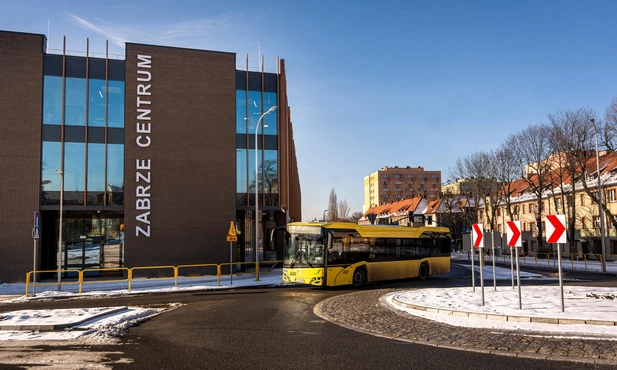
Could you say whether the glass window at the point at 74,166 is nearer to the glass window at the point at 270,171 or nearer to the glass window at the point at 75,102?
the glass window at the point at 75,102

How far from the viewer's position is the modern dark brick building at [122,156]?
26625 mm

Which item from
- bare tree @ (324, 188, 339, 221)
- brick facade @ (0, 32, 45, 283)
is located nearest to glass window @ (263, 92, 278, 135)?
brick facade @ (0, 32, 45, 283)

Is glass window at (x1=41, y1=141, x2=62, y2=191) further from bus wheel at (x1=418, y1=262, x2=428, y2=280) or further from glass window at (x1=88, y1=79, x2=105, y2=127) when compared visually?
bus wheel at (x1=418, y1=262, x2=428, y2=280)

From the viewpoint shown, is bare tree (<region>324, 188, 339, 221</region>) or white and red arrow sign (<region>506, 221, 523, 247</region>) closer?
white and red arrow sign (<region>506, 221, 523, 247</region>)

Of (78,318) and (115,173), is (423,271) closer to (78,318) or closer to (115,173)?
(78,318)

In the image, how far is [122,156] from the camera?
91.9ft

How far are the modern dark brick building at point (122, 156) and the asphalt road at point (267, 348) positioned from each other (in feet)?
51.9

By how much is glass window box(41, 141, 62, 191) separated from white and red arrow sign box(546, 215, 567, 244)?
25344mm

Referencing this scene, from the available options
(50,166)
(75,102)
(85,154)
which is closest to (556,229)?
(85,154)

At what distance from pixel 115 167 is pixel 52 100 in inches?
203

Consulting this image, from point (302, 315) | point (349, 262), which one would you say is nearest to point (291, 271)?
point (349, 262)

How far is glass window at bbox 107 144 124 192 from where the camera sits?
2772cm

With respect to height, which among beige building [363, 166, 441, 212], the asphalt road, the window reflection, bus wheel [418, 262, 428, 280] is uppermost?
beige building [363, 166, 441, 212]

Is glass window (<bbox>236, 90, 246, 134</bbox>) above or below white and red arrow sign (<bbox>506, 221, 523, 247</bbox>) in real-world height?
above
